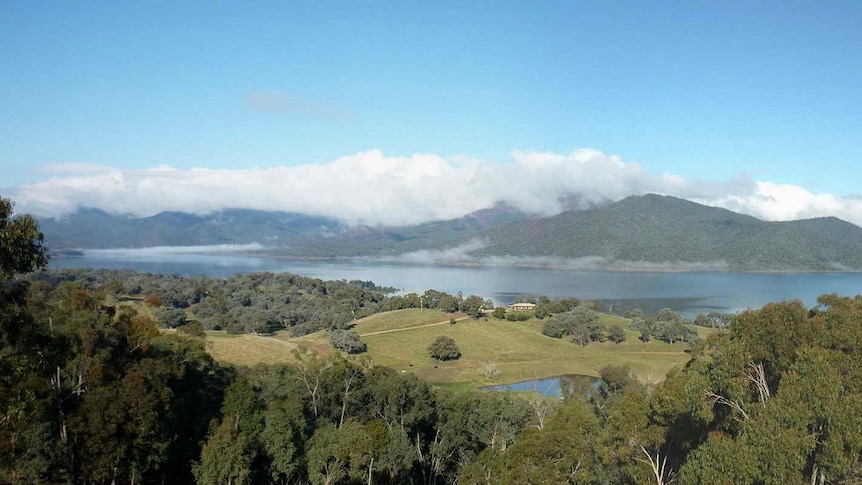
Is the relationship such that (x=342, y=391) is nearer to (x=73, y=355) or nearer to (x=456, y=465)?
(x=456, y=465)

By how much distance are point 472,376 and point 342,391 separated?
37.3m

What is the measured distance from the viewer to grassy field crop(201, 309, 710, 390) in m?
65.2

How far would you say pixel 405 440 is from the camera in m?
27.6

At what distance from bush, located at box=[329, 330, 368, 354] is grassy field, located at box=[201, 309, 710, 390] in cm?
135

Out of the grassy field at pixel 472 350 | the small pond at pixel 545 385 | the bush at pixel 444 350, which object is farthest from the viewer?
the bush at pixel 444 350

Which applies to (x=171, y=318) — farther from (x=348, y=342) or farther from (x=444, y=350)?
(x=444, y=350)

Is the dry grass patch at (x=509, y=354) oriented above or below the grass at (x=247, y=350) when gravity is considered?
below

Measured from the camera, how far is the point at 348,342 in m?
76.3

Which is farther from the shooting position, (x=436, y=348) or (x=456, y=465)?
(x=436, y=348)

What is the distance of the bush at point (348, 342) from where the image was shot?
2977 inches

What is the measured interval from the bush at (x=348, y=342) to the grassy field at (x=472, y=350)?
4.42ft

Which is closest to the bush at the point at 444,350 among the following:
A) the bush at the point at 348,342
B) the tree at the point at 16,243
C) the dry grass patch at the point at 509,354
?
the dry grass patch at the point at 509,354

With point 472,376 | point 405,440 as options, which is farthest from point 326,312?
point 405,440

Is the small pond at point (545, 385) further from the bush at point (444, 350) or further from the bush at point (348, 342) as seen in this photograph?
the bush at point (348, 342)
